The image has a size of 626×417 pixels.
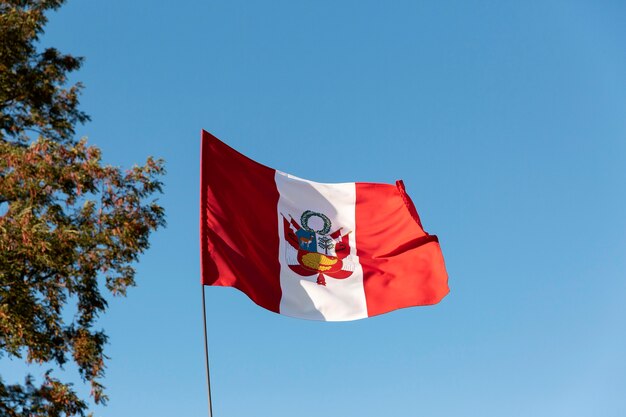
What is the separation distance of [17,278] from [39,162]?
6.10 ft

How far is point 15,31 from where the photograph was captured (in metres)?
15.6

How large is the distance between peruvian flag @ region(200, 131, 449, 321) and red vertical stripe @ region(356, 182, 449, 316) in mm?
Answer: 15

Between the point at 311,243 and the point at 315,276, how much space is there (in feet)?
2.02

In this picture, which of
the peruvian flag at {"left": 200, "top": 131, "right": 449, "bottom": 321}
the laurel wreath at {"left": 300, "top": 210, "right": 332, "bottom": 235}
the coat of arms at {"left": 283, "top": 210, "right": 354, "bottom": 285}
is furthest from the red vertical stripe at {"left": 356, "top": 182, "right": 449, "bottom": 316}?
the laurel wreath at {"left": 300, "top": 210, "right": 332, "bottom": 235}

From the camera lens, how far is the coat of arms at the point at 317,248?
1188cm

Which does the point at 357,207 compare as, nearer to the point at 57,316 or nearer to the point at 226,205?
the point at 226,205

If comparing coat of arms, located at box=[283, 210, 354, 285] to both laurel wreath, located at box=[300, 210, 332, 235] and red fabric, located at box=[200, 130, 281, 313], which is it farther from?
red fabric, located at box=[200, 130, 281, 313]

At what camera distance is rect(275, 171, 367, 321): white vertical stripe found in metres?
11.4

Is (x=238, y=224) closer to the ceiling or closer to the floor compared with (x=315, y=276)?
closer to the ceiling

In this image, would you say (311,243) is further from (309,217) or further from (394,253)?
(394,253)

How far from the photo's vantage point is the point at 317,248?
12.2 metres

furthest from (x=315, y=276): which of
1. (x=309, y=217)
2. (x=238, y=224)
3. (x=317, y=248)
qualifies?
(x=238, y=224)

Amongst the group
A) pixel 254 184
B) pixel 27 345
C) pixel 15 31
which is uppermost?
pixel 15 31

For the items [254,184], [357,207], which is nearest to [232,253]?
[254,184]
